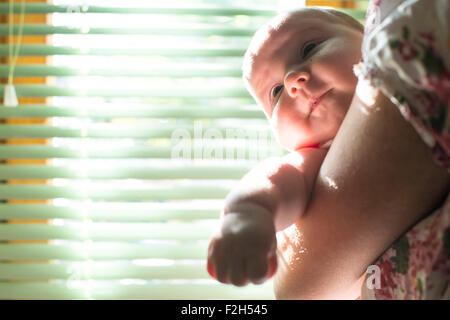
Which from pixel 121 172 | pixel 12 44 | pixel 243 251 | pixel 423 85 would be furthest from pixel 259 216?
pixel 12 44

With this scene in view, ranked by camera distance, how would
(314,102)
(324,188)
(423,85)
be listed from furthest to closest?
(314,102)
(324,188)
(423,85)

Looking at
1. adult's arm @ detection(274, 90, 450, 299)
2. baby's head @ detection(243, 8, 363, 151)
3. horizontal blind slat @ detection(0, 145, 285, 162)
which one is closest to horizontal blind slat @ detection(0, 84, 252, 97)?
horizontal blind slat @ detection(0, 145, 285, 162)

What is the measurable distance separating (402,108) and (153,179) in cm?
74

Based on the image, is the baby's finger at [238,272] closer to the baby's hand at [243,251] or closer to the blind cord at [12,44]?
the baby's hand at [243,251]

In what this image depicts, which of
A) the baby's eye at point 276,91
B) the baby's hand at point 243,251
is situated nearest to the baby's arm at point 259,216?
the baby's hand at point 243,251

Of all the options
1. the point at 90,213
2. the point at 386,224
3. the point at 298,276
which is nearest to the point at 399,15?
the point at 386,224

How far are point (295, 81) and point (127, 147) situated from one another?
23.2 inches

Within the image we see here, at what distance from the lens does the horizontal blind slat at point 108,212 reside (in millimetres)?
1071

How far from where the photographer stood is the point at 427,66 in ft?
1.34

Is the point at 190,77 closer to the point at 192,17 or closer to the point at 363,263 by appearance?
the point at 192,17

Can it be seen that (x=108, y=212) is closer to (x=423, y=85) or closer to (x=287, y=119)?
(x=287, y=119)

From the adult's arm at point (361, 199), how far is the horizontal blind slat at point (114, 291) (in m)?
0.54

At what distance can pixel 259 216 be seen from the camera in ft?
1.57

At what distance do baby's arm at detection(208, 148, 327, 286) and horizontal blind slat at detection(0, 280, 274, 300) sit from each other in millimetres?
573
